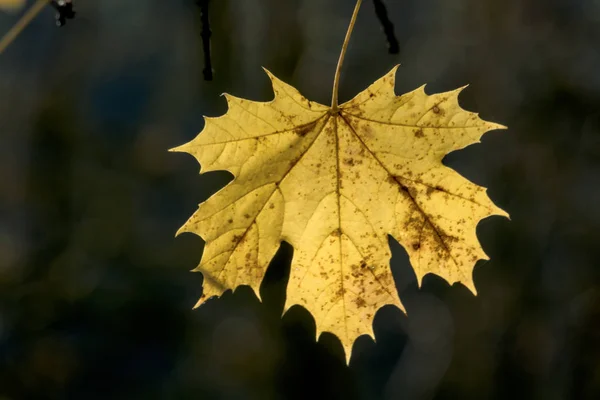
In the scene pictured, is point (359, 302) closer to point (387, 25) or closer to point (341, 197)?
point (341, 197)

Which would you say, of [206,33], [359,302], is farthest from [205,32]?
[359,302]

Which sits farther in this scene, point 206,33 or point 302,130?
point 302,130

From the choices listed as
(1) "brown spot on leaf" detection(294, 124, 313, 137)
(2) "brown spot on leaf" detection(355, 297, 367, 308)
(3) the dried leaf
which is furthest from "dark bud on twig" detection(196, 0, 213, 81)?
(2) "brown spot on leaf" detection(355, 297, 367, 308)

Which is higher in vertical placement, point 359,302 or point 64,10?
point 64,10

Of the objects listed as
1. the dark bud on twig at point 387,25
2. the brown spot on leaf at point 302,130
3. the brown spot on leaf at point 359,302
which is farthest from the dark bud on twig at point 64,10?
the brown spot on leaf at point 359,302

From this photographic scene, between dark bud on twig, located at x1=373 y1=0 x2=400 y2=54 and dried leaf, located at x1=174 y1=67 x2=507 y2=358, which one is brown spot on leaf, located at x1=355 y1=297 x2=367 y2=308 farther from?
dark bud on twig, located at x1=373 y1=0 x2=400 y2=54

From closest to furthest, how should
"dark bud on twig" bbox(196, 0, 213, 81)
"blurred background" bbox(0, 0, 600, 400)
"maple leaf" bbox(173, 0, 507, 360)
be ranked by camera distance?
"dark bud on twig" bbox(196, 0, 213, 81) → "maple leaf" bbox(173, 0, 507, 360) → "blurred background" bbox(0, 0, 600, 400)
